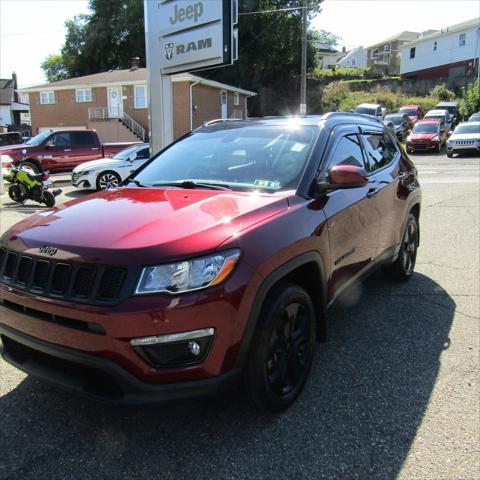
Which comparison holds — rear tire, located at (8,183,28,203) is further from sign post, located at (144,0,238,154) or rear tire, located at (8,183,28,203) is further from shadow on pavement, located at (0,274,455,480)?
shadow on pavement, located at (0,274,455,480)

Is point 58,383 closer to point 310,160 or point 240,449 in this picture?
point 240,449

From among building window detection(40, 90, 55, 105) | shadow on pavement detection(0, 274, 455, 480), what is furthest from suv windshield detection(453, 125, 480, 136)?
building window detection(40, 90, 55, 105)

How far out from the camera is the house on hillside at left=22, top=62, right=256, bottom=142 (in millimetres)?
33219

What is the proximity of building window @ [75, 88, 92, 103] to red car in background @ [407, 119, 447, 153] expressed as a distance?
23285 millimetres

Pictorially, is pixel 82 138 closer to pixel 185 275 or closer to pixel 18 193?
pixel 18 193

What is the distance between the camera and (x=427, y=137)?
2581 cm

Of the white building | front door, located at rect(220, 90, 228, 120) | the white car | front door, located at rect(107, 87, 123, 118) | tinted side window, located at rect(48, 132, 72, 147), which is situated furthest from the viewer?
the white building

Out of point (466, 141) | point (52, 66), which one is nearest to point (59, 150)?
point (466, 141)

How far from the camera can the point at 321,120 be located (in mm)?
3824

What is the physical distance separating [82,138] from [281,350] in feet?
53.3

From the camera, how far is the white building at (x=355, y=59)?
294ft

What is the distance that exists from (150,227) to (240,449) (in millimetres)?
1298

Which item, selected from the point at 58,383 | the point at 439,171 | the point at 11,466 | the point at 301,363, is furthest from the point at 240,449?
the point at 439,171

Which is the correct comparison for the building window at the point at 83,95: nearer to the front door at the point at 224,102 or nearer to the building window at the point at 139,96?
the building window at the point at 139,96
